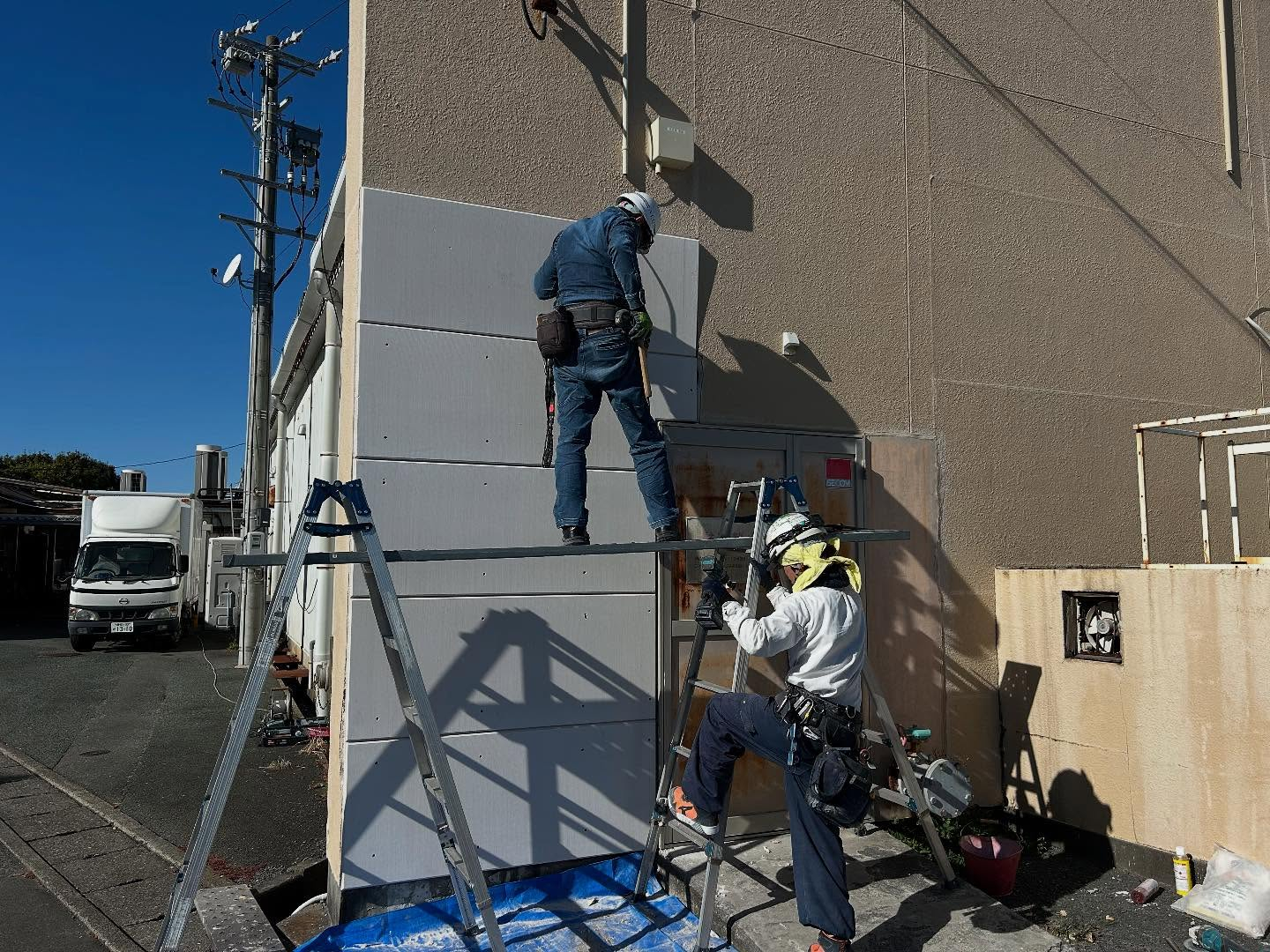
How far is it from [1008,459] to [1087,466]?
2.36ft

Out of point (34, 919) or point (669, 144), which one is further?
point (669, 144)

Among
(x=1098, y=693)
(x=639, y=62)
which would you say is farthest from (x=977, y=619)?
(x=639, y=62)

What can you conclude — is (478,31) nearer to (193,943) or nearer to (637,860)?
(637,860)

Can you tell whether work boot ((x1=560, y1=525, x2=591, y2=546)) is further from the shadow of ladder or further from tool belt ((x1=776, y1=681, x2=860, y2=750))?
the shadow of ladder

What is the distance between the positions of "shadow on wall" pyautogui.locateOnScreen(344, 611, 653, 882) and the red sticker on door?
1.73 m

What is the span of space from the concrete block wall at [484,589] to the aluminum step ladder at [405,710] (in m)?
0.64

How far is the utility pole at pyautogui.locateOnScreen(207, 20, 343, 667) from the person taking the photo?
13.8 meters

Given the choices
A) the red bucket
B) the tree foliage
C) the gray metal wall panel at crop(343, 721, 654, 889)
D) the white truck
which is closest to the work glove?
the gray metal wall panel at crop(343, 721, 654, 889)

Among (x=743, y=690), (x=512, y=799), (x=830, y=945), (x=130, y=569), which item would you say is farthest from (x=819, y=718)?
(x=130, y=569)

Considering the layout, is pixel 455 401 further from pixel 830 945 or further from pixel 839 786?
pixel 830 945

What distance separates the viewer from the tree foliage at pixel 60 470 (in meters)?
37.5

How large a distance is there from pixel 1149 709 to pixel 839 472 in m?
2.15

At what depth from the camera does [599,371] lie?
13.0 ft

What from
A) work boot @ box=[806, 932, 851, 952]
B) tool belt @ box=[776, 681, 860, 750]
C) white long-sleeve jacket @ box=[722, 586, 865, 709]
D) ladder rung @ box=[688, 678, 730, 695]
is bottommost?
work boot @ box=[806, 932, 851, 952]
